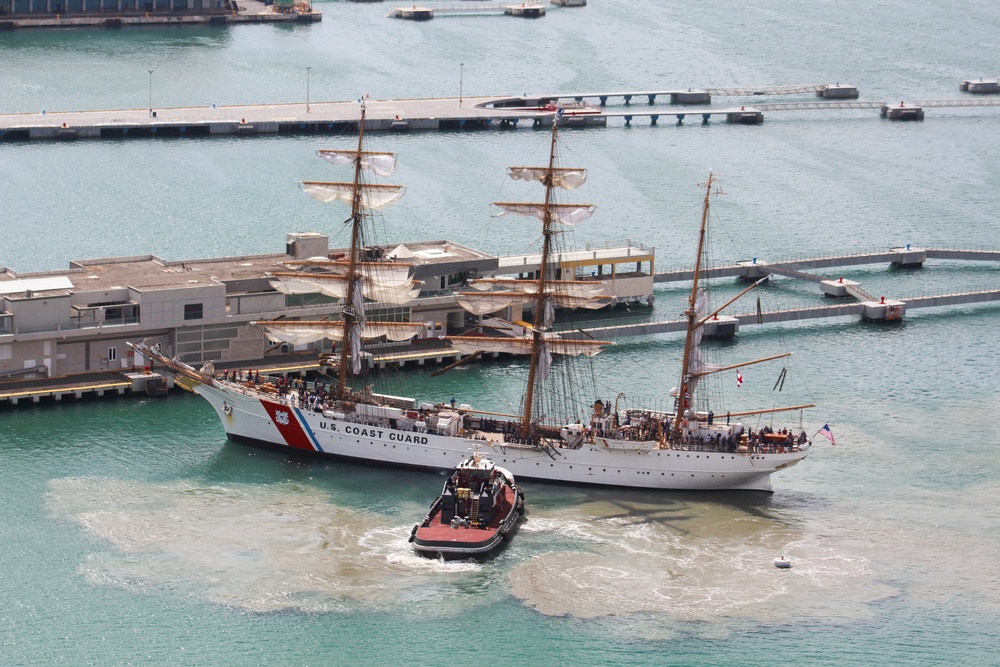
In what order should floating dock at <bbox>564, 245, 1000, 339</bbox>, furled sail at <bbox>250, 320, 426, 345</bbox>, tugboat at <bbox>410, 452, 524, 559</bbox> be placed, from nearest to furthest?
tugboat at <bbox>410, 452, 524, 559</bbox>, furled sail at <bbox>250, 320, 426, 345</bbox>, floating dock at <bbox>564, 245, 1000, 339</bbox>

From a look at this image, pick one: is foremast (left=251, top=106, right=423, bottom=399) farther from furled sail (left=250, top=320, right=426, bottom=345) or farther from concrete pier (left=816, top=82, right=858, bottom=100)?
concrete pier (left=816, top=82, right=858, bottom=100)

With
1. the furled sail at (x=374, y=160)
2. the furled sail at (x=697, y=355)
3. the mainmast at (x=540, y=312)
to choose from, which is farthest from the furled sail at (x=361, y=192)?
the furled sail at (x=697, y=355)

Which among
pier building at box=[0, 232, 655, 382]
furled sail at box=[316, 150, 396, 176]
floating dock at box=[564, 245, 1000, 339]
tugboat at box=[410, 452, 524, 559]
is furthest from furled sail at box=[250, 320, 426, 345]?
floating dock at box=[564, 245, 1000, 339]

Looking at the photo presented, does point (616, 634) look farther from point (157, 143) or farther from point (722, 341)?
point (157, 143)

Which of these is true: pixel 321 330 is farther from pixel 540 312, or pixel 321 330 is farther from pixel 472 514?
pixel 472 514

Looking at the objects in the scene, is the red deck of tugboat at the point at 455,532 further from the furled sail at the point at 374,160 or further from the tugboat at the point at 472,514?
the furled sail at the point at 374,160

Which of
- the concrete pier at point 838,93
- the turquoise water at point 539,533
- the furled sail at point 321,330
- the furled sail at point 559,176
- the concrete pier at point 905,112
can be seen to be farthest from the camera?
the concrete pier at point 838,93
